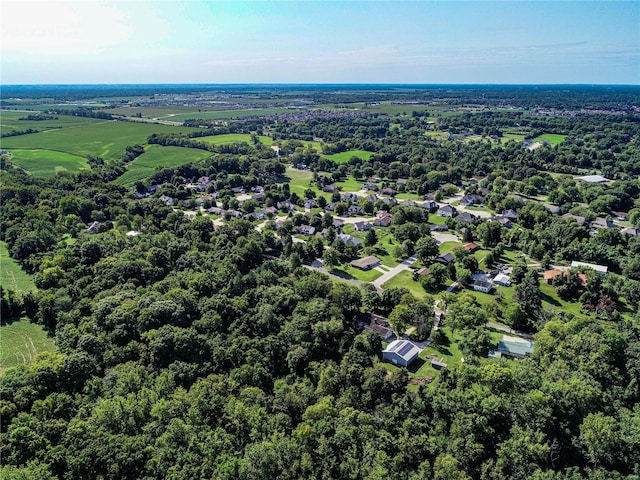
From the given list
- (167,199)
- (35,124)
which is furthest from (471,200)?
(35,124)

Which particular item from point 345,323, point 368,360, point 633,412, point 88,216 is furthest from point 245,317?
point 88,216

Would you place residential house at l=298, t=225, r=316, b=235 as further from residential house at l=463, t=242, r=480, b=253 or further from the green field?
the green field

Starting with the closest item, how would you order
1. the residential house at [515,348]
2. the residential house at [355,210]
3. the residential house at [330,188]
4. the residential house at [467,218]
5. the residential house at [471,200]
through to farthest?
the residential house at [515,348]
the residential house at [467,218]
the residential house at [355,210]
the residential house at [471,200]
the residential house at [330,188]

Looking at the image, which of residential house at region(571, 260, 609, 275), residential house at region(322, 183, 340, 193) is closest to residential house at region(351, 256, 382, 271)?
residential house at region(571, 260, 609, 275)

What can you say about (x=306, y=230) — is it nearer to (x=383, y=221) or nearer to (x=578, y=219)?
(x=383, y=221)

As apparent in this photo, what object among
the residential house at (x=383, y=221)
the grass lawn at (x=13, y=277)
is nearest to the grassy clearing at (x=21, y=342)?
the grass lawn at (x=13, y=277)

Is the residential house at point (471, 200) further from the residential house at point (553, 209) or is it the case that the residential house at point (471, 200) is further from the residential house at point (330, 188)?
the residential house at point (330, 188)
